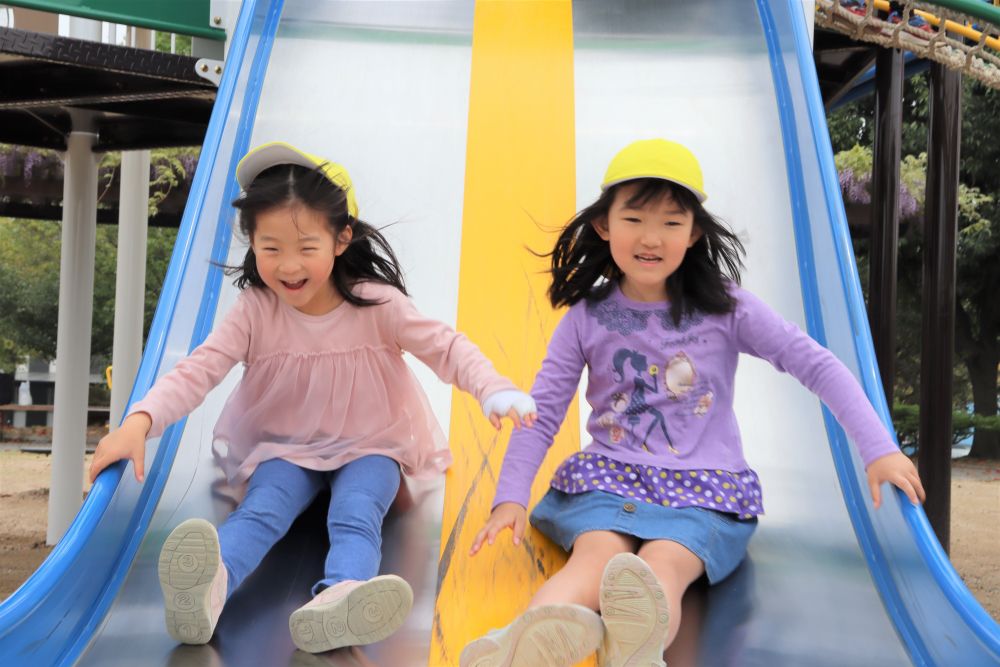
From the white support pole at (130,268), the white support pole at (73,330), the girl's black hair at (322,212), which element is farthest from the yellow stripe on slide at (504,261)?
the white support pole at (130,268)

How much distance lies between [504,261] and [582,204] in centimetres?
38

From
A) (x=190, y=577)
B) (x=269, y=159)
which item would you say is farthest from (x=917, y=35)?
(x=190, y=577)

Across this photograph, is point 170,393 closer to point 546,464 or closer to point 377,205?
point 546,464

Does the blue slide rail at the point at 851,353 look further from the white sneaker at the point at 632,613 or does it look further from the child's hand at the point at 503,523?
the child's hand at the point at 503,523

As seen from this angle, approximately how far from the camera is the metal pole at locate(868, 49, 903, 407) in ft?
17.4

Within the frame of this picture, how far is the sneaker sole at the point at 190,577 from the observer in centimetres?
186

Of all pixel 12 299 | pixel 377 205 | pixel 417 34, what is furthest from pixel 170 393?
pixel 12 299

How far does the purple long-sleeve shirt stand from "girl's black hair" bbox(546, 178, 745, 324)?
34 millimetres

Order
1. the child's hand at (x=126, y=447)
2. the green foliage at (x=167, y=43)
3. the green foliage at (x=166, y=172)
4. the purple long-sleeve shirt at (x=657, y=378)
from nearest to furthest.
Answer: the child's hand at (x=126, y=447)
the purple long-sleeve shirt at (x=657, y=378)
the green foliage at (x=166, y=172)
the green foliage at (x=167, y=43)

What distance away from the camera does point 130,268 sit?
245 inches

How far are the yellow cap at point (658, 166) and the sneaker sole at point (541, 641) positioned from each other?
0.97 metres

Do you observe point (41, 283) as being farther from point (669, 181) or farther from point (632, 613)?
point (632, 613)

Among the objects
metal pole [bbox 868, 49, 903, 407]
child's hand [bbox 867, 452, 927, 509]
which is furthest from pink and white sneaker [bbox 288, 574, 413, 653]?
metal pole [bbox 868, 49, 903, 407]

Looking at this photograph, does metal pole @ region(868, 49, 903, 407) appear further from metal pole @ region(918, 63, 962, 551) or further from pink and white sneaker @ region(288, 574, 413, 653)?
pink and white sneaker @ region(288, 574, 413, 653)
